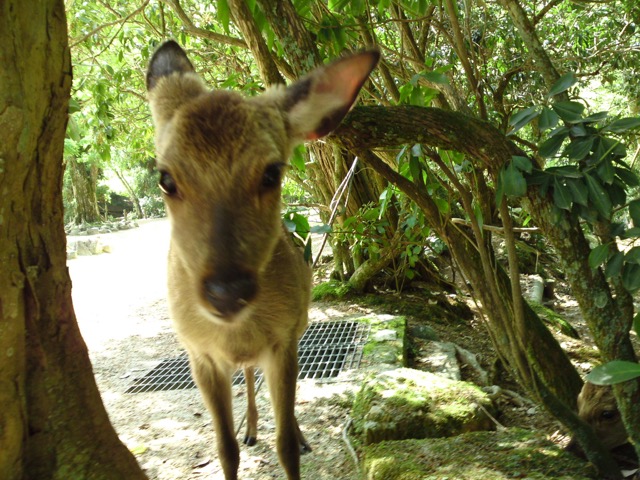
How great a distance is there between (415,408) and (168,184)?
2438 mm

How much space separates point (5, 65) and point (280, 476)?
296 cm

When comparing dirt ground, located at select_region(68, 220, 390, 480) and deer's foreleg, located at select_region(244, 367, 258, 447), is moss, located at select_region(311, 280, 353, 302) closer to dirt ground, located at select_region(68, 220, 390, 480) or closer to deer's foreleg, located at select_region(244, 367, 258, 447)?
dirt ground, located at select_region(68, 220, 390, 480)

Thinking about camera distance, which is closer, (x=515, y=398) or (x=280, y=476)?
(x=280, y=476)

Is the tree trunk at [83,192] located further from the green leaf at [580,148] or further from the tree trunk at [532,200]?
the green leaf at [580,148]

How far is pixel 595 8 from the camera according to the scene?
29.1ft

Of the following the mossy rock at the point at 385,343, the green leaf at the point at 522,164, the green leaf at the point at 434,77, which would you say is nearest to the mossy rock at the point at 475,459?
the green leaf at the point at 522,164

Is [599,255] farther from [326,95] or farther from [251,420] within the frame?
[251,420]

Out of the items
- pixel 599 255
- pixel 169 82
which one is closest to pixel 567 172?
pixel 599 255

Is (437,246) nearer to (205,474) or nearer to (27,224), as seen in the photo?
(205,474)

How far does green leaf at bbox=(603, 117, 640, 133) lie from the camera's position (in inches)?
93.8

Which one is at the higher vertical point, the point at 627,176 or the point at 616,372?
the point at 627,176

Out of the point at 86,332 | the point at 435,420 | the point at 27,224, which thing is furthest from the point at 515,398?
the point at 86,332

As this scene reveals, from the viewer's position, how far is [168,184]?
6.67ft

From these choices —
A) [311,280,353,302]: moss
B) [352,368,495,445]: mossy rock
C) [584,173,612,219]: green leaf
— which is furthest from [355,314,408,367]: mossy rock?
[584,173,612,219]: green leaf
